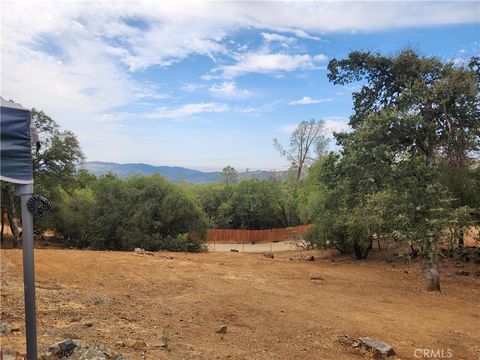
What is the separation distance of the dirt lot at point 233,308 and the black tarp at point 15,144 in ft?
10.7

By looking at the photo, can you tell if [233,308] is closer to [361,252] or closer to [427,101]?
[427,101]

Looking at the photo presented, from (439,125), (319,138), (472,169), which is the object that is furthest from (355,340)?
(319,138)

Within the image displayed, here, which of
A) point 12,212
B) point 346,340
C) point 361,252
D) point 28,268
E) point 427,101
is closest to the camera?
point 28,268

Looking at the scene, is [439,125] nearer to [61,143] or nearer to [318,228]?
[318,228]

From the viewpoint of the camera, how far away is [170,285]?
1155 centimetres

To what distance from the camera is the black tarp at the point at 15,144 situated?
120 inches

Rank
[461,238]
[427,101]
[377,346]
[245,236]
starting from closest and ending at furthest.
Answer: [377,346], [427,101], [461,238], [245,236]

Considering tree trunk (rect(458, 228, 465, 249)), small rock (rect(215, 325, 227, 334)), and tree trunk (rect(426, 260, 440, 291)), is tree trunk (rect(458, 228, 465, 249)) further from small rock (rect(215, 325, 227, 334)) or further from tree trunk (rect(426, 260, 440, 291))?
small rock (rect(215, 325, 227, 334))

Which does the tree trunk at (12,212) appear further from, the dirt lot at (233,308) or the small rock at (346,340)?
the small rock at (346,340)

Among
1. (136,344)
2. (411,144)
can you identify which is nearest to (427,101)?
(411,144)

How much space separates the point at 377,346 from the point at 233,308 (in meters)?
3.52

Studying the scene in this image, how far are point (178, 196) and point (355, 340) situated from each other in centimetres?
1692

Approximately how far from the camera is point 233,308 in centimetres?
920

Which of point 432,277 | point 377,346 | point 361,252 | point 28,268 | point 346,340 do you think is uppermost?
point 28,268
